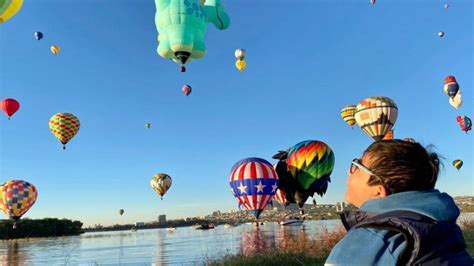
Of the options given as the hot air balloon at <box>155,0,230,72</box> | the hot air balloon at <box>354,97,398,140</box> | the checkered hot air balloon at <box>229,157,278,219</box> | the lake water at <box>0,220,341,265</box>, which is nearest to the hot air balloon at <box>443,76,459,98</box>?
the lake water at <box>0,220,341,265</box>

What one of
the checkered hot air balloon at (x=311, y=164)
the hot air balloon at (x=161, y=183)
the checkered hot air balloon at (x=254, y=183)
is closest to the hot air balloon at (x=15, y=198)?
the hot air balloon at (x=161, y=183)

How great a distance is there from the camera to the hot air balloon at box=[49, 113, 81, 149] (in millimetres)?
44688

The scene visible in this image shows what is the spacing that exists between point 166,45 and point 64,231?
4425 inches

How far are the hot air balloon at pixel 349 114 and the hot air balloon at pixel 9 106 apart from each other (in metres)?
32.1

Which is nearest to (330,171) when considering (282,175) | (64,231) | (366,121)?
(282,175)

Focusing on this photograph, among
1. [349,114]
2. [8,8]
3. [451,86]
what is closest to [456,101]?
[451,86]

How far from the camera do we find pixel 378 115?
28906 millimetres

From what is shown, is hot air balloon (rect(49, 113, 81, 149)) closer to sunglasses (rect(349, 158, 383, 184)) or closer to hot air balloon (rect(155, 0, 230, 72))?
hot air balloon (rect(155, 0, 230, 72))

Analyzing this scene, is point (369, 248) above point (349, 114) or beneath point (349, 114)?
beneath

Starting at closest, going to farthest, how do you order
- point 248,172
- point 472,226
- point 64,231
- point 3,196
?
point 248,172, point 472,226, point 3,196, point 64,231

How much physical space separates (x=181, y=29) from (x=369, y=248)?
751 inches

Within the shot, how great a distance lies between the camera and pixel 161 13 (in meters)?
20.3

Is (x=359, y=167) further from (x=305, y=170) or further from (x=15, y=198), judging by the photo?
(x=15, y=198)

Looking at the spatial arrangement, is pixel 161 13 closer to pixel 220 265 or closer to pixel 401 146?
pixel 220 265
